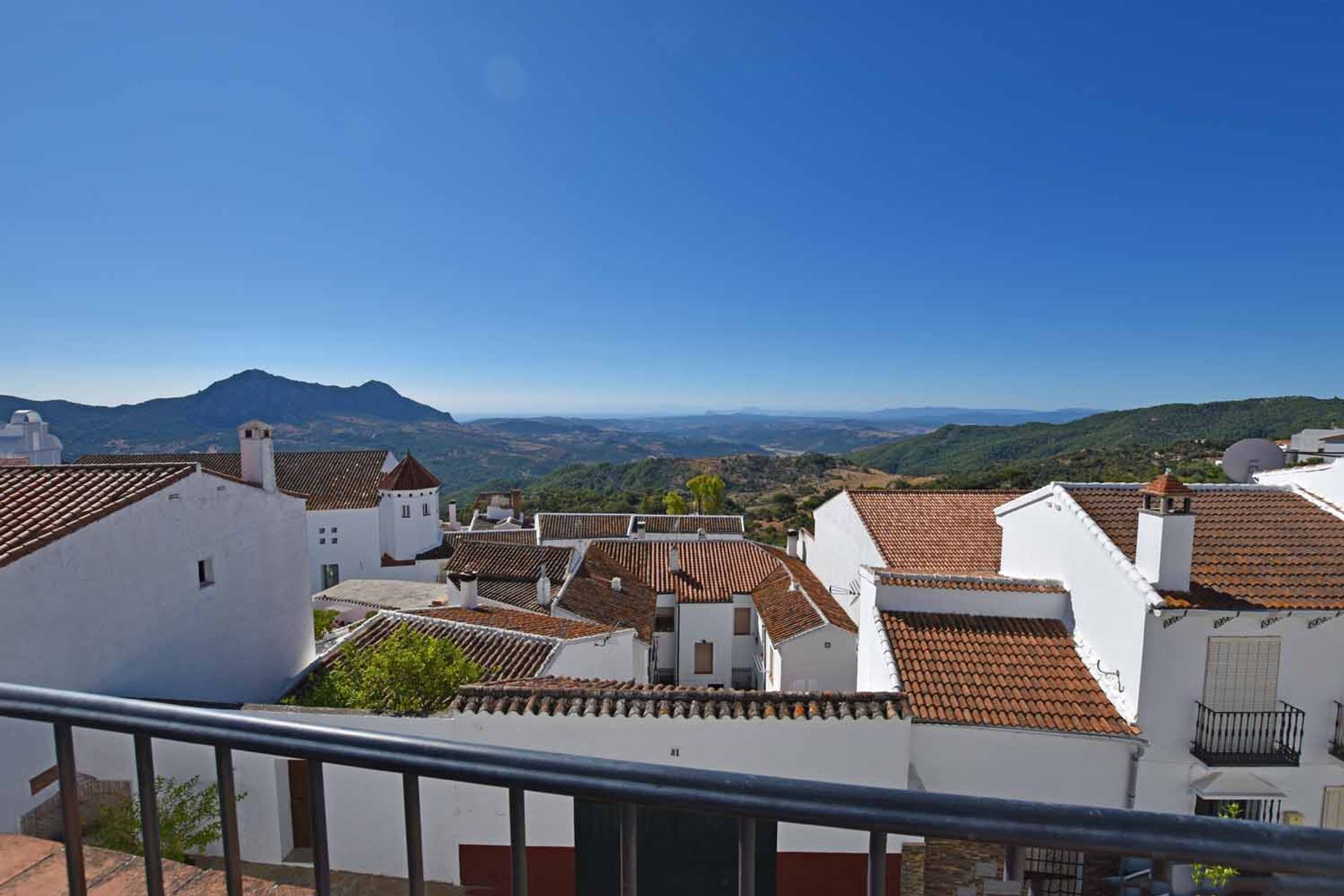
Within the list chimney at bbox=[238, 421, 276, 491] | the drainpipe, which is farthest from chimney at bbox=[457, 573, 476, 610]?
the drainpipe

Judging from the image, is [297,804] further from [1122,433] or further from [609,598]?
[1122,433]

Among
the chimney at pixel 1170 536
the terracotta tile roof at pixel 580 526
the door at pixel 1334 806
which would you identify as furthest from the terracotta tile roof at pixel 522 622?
the terracotta tile roof at pixel 580 526

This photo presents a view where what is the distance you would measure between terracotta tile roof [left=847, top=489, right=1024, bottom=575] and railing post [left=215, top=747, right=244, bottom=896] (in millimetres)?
12535

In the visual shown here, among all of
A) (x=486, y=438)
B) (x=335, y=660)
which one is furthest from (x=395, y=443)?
(x=335, y=660)

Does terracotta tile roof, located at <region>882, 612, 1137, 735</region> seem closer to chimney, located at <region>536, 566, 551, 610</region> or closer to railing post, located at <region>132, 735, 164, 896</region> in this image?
railing post, located at <region>132, 735, 164, 896</region>

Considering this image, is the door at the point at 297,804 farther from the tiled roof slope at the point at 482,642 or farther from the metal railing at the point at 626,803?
the metal railing at the point at 626,803

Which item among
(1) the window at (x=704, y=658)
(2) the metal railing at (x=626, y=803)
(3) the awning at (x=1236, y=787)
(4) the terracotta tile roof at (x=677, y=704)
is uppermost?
(2) the metal railing at (x=626, y=803)

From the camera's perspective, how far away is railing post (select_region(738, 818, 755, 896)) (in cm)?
129

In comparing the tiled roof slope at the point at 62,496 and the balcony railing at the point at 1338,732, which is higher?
the tiled roof slope at the point at 62,496

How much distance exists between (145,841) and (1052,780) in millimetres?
9352

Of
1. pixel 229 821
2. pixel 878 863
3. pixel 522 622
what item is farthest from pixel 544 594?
pixel 878 863

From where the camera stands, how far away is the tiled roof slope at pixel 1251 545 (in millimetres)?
8188

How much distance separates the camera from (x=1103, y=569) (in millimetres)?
9023

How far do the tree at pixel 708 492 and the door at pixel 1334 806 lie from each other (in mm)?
32507
